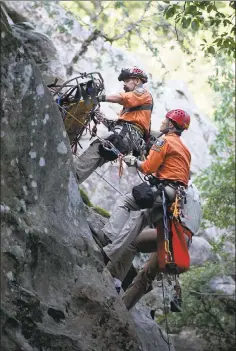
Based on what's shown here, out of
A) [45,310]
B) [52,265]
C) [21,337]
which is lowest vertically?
[21,337]

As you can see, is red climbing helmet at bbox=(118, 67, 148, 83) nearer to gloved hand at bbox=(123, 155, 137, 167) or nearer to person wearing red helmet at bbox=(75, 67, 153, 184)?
person wearing red helmet at bbox=(75, 67, 153, 184)

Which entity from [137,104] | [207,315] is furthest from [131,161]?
[207,315]

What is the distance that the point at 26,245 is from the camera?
5.23 meters

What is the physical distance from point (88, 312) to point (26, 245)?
1.06 metres

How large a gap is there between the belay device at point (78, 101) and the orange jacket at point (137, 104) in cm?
41

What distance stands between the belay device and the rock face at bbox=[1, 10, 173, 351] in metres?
1.49

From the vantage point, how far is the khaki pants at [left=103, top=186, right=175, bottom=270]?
6.56m

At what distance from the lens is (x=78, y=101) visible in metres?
7.52

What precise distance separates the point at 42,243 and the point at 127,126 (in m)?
3.14

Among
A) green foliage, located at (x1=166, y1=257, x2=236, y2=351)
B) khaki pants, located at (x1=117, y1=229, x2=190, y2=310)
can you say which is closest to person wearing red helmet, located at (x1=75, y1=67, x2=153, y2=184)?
khaki pants, located at (x1=117, y1=229, x2=190, y2=310)

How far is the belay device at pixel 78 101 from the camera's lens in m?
7.30

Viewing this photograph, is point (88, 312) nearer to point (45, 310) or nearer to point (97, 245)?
point (45, 310)

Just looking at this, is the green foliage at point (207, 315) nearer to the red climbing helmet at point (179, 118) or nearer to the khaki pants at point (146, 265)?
the khaki pants at point (146, 265)

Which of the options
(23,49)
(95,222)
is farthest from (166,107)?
(23,49)
